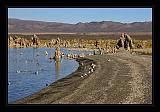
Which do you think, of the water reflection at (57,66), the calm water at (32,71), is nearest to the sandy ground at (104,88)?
the calm water at (32,71)

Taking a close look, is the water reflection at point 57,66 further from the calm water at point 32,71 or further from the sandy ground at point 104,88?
the sandy ground at point 104,88

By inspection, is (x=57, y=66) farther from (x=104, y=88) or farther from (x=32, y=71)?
(x=104, y=88)

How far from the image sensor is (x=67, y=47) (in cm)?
3061

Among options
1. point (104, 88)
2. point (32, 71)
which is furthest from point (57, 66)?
point (104, 88)

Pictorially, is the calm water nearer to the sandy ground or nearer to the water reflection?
the water reflection

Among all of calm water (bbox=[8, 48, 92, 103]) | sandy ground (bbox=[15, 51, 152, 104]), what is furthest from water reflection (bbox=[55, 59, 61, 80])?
sandy ground (bbox=[15, 51, 152, 104])

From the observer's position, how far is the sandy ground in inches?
517

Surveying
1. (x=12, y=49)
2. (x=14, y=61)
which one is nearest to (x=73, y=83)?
(x=14, y=61)

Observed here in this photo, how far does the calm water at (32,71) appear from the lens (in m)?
16.9

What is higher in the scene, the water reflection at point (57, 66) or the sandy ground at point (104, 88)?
the water reflection at point (57, 66)

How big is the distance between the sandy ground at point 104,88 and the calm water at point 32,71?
830 mm

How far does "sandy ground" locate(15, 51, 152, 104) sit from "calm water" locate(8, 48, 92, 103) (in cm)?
83

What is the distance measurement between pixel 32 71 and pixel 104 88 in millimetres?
7890
